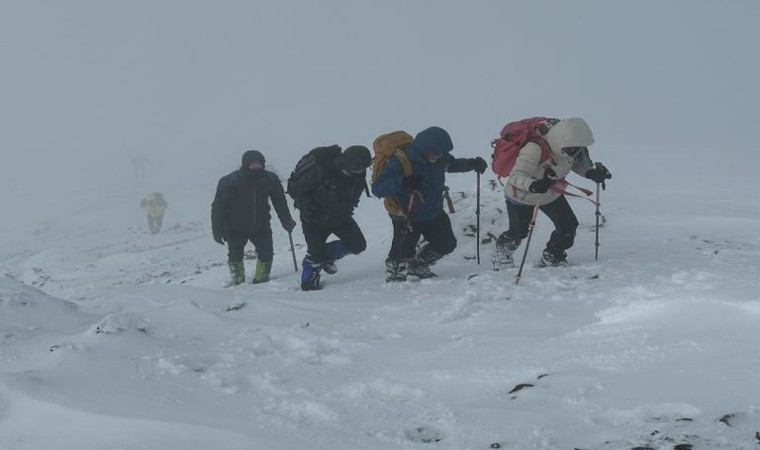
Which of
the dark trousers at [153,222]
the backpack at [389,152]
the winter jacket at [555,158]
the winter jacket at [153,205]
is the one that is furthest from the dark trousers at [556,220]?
the dark trousers at [153,222]

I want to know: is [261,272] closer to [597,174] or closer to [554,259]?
[554,259]

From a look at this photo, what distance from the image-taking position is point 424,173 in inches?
271

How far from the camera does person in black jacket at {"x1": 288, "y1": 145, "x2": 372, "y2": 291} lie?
7.05 meters

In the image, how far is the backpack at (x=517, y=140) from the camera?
6.37m

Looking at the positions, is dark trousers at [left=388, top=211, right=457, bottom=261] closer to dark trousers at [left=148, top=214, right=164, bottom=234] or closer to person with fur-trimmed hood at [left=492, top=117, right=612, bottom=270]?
person with fur-trimmed hood at [left=492, top=117, right=612, bottom=270]

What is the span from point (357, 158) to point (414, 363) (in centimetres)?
347

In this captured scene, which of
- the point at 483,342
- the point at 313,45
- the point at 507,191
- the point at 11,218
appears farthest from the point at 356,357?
the point at 313,45

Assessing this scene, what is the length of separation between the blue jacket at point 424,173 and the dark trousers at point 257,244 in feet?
8.70

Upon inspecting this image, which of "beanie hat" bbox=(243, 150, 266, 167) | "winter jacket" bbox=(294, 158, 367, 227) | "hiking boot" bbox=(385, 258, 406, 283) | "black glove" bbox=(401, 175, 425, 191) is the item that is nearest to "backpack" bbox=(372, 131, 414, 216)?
"black glove" bbox=(401, 175, 425, 191)

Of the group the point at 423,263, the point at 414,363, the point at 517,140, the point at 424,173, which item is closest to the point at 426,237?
the point at 423,263

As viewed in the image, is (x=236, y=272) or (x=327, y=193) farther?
(x=236, y=272)

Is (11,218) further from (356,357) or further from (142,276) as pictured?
(356,357)

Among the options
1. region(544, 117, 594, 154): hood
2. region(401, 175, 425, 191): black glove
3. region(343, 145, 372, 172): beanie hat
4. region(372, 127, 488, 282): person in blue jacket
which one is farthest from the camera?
region(343, 145, 372, 172): beanie hat

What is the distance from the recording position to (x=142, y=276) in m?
14.4
